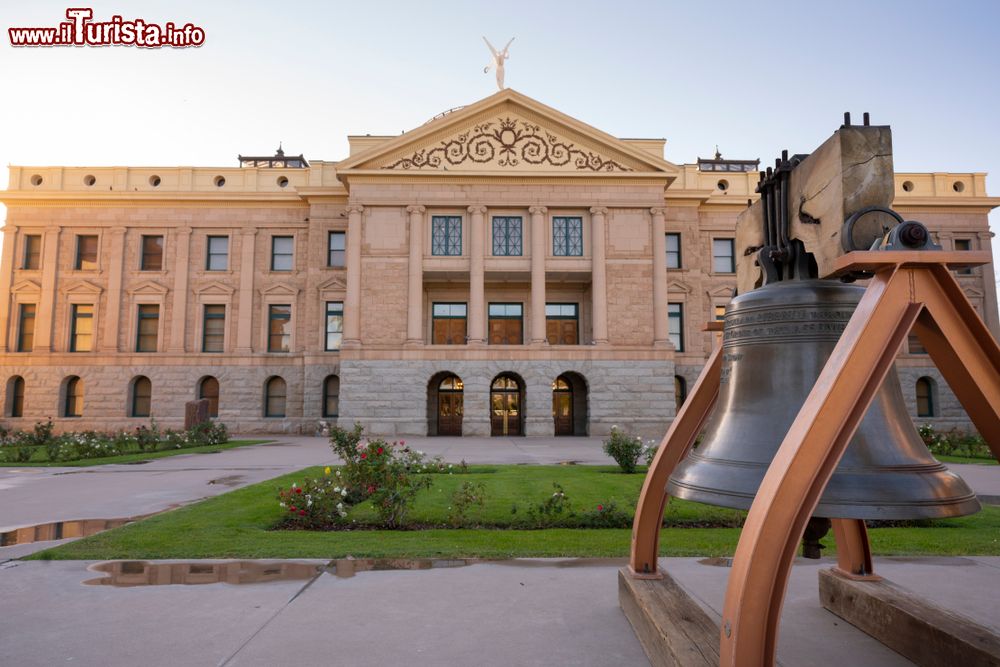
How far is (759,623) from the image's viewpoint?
7.72ft

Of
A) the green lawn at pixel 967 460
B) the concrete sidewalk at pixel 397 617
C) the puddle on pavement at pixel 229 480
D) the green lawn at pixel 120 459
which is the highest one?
the concrete sidewalk at pixel 397 617

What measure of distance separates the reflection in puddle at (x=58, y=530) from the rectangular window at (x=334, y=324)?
84.8 feet

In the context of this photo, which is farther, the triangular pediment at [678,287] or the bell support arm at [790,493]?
the triangular pediment at [678,287]

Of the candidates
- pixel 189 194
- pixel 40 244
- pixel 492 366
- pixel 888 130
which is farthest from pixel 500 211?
pixel 888 130

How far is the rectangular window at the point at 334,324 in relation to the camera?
3444cm

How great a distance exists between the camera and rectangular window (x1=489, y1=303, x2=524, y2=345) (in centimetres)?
3425

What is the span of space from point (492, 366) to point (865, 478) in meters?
28.4

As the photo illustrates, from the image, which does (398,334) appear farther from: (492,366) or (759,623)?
(759,623)

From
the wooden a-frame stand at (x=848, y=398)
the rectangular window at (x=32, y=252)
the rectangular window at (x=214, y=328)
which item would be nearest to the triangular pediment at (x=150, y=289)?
the rectangular window at (x=214, y=328)

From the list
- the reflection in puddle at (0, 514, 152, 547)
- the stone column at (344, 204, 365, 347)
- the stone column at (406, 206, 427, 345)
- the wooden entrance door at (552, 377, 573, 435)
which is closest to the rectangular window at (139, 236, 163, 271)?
the stone column at (344, 204, 365, 347)

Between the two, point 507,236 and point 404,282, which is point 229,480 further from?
point 507,236

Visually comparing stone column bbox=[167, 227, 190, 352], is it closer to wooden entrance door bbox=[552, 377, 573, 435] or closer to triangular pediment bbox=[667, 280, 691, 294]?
wooden entrance door bbox=[552, 377, 573, 435]

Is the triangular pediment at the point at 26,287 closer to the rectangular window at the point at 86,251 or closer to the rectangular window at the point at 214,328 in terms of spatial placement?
the rectangular window at the point at 86,251

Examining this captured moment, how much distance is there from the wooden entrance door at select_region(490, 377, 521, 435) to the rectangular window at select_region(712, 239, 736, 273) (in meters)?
13.9
